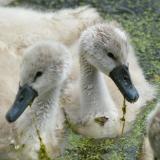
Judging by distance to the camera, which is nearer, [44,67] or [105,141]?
[44,67]

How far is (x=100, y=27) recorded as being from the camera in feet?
19.7

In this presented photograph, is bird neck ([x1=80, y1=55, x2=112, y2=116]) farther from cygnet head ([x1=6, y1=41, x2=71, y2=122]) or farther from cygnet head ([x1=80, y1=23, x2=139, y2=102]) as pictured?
cygnet head ([x1=6, y1=41, x2=71, y2=122])

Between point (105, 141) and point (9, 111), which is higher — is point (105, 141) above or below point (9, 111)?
below

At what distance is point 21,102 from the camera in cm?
555

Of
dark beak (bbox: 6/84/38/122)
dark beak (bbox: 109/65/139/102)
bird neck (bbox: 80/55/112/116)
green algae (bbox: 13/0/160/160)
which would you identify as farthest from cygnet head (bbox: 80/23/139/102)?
dark beak (bbox: 6/84/38/122)

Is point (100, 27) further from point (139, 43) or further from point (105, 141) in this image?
point (139, 43)

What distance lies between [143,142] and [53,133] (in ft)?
2.09

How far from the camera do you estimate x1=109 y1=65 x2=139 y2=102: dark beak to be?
5816mm

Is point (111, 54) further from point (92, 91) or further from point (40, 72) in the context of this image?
point (40, 72)

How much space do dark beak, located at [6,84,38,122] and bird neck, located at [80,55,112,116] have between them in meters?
0.65

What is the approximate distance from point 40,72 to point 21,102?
0.24 metres

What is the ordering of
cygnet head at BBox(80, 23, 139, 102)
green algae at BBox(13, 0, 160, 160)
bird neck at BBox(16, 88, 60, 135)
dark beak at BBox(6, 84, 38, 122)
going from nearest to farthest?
dark beak at BBox(6, 84, 38, 122), bird neck at BBox(16, 88, 60, 135), cygnet head at BBox(80, 23, 139, 102), green algae at BBox(13, 0, 160, 160)

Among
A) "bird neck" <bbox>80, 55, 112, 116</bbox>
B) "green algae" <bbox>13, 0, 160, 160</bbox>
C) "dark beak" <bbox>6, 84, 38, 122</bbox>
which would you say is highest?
"dark beak" <bbox>6, 84, 38, 122</bbox>

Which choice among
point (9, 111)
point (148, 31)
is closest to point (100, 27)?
point (9, 111)
